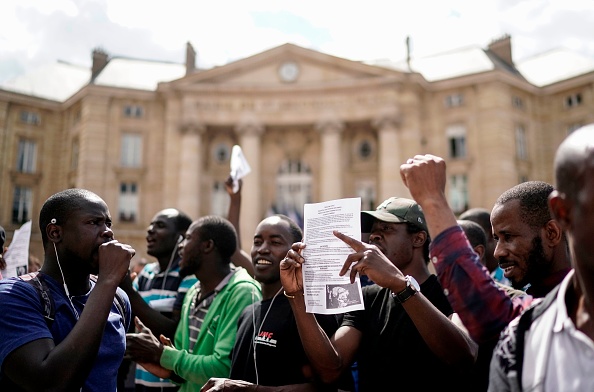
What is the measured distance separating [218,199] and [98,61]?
13.6 m

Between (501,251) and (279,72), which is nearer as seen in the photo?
(501,251)

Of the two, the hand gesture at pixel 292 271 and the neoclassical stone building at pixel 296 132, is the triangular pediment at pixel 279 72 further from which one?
the hand gesture at pixel 292 271

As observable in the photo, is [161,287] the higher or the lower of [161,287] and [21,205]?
the lower

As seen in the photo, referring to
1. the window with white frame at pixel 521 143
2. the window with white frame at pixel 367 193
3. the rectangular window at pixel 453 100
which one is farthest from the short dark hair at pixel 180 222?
the window with white frame at pixel 521 143

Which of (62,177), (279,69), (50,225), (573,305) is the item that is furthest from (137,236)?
(573,305)

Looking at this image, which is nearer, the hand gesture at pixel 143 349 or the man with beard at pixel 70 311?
the man with beard at pixel 70 311

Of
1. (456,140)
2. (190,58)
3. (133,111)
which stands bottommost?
(456,140)

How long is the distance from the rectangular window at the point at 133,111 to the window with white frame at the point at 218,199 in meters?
6.44

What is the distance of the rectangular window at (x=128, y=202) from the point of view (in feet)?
104

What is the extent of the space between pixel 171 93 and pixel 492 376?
1243 inches

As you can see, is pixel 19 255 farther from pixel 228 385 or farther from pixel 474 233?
pixel 474 233

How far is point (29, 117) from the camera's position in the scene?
34.7m

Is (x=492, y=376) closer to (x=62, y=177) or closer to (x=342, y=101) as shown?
(x=342, y=101)

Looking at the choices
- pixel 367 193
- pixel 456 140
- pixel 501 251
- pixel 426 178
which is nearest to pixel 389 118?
pixel 456 140
